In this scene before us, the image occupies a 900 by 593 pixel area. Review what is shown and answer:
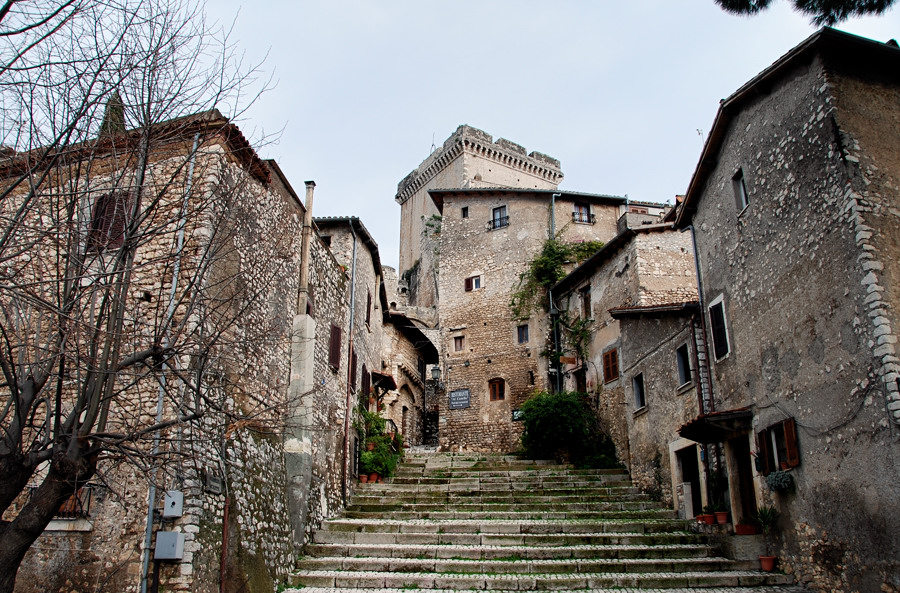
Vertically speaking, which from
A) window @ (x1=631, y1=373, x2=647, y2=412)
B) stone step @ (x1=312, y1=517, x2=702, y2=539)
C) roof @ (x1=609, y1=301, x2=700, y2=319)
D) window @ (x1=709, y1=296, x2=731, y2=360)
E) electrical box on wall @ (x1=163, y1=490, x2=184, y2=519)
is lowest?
stone step @ (x1=312, y1=517, x2=702, y2=539)

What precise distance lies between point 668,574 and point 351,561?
571 cm

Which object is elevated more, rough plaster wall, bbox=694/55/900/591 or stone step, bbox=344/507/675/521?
rough plaster wall, bbox=694/55/900/591

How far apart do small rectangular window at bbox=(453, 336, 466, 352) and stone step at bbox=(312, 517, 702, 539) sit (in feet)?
46.1

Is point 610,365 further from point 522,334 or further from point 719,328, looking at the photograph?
point 719,328

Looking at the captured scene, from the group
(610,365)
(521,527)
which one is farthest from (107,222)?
(610,365)

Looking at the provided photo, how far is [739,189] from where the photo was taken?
12953mm

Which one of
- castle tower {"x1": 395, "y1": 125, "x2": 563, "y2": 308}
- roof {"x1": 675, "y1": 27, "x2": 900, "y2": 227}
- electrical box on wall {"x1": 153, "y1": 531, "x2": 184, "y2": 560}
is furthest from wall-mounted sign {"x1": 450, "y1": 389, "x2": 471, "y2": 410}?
electrical box on wall {"x1": 153, "y1": 531, "x2": 184, "y2": 560}

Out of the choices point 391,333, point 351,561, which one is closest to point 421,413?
point 391,333

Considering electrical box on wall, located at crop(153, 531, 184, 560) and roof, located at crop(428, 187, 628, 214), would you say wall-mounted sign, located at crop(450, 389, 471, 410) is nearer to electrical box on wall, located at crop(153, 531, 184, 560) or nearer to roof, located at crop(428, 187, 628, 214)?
roof, located at crop(428, 187, 628, 214)

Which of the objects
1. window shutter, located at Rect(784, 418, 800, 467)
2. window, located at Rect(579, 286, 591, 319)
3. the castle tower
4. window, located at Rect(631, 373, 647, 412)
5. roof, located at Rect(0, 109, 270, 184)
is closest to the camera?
roof, located at Rect(0, 109, 270, 184)

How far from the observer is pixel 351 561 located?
12.5 m

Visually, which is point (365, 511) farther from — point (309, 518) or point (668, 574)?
point (668, 574)

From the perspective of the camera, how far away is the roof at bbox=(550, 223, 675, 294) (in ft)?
69.1

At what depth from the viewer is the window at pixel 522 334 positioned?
26.8 metres
